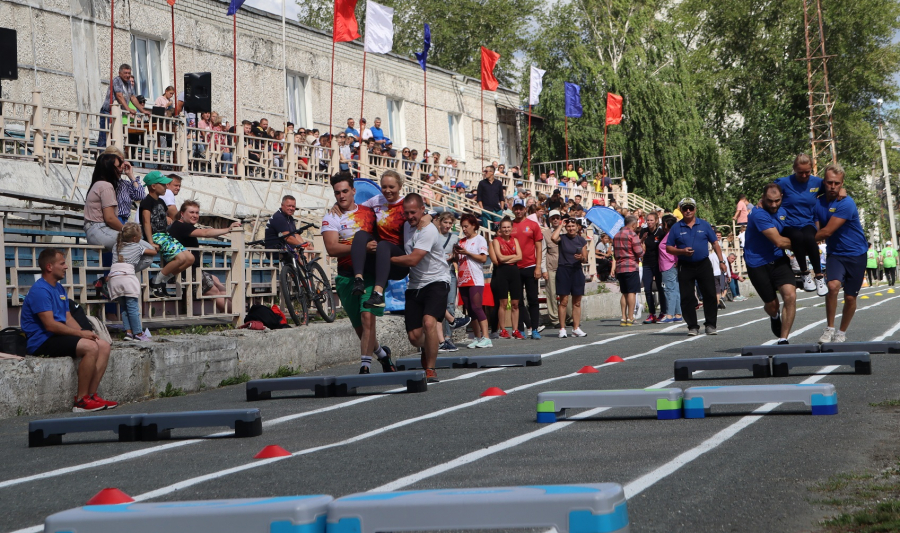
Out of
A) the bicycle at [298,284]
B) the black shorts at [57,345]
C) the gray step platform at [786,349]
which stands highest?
the bicycle at [298,284]

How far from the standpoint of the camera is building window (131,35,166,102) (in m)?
25.1

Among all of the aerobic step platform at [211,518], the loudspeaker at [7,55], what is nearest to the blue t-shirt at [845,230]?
the aerobic step platform at [211,518]

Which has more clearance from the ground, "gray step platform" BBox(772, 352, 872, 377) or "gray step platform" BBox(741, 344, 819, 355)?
"gray step platform" BBox(741, 344, 819, 355)

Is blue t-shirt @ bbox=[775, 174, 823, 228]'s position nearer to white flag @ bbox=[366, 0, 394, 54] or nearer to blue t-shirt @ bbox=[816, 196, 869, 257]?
blue t-shirt @ bbox=[816, 196, 869, 257]

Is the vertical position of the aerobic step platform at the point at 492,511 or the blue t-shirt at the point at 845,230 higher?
the blue t-shirt at the point at 845,230

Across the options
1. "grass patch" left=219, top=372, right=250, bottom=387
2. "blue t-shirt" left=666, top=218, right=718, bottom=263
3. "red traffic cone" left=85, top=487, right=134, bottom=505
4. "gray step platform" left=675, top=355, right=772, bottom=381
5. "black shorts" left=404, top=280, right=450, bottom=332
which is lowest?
"red traffic cone" left=85, top=487, right=134, bottom=505

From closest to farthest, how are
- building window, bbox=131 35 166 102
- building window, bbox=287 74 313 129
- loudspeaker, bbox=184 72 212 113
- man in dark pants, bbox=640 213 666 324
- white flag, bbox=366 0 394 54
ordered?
man in dark pants, bbox=640 213 666 324 < loudspeaker, bbox=184 72 212 113 < building window, bbox=131 35 166 102 < white flag, bbox=366 0 394 54 < building window, bbox=287 74 313 129

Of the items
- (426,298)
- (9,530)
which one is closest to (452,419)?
(426,298)

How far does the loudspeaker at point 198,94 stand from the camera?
66.0 feet

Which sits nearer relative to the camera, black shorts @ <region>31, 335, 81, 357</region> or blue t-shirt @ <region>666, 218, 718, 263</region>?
black shorts @ <region>31, 335, 81, 357</region>

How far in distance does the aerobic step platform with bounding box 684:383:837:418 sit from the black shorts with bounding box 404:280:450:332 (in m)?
3.84

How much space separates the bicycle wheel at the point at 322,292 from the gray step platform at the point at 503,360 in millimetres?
3194

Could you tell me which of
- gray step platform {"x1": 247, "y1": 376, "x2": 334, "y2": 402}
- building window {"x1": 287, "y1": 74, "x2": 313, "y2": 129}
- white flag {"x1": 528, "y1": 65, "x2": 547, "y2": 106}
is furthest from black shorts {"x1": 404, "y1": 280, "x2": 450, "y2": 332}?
white flag {"x1": 528, "y1": 65, "x2": 547, "y2": 106}

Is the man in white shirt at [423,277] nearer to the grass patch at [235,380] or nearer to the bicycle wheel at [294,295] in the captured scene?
the grass patch at [235,380]
